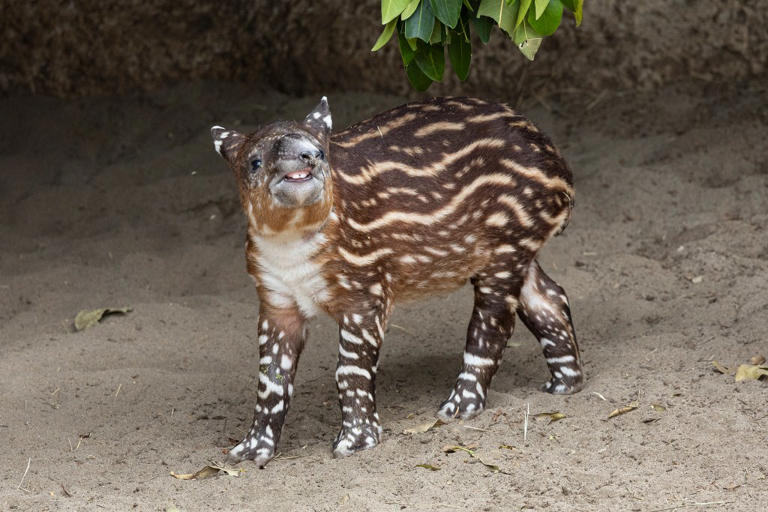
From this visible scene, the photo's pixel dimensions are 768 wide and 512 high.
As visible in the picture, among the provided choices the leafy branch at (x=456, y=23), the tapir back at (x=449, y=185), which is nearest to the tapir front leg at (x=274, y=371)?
the tapir back at (x=449, y=185)

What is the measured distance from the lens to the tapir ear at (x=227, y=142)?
207 inches

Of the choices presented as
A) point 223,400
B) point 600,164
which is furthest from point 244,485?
point 600,164

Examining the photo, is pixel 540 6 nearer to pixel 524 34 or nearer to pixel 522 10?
pixel 522 10

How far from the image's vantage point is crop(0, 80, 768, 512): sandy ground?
4809mm

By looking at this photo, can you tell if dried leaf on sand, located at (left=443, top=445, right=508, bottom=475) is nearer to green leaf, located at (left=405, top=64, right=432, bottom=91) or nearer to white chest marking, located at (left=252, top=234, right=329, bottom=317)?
white chest marking, located at (left=252, top=234, right=329, bottom=317)

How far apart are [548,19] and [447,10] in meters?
0.45

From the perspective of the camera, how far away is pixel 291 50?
32.4 ft

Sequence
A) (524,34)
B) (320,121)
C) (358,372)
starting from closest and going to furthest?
(524,34)
(320,121)
(358,372)

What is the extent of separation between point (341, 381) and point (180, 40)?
17.9 feet

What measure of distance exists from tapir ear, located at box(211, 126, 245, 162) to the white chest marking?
43 centimetres

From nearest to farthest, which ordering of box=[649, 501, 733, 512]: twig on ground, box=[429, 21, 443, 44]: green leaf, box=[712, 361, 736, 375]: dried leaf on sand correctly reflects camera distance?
box=[649, 501, 733, 512]: twig on ground, box=[429, 21, 443, 44]: green leaf, box=[712, 361, 736, 375]: dried leaf on sand

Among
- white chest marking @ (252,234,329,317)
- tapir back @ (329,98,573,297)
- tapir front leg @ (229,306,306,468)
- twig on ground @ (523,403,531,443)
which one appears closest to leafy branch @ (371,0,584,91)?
tapir back @ (329,98,573,297)

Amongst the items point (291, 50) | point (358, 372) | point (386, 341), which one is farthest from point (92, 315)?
point (291, 50)

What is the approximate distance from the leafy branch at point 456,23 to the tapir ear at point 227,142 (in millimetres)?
840
